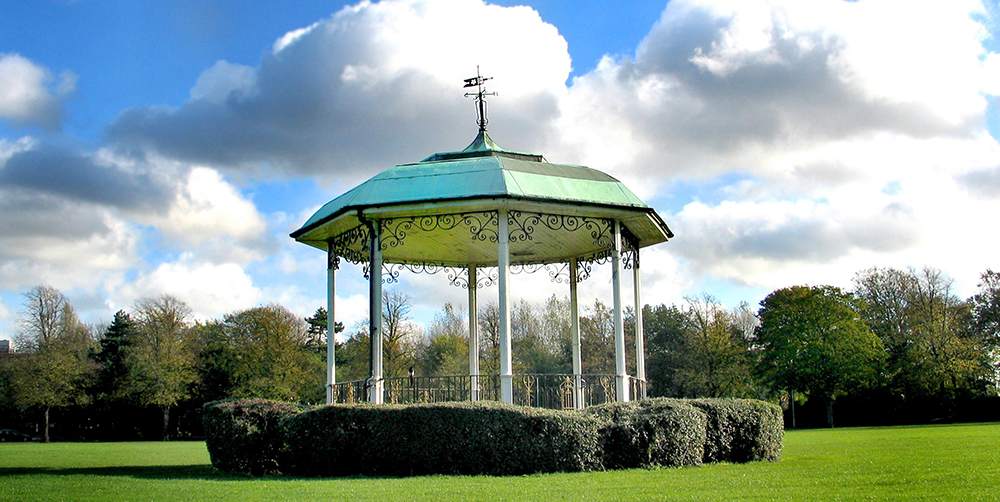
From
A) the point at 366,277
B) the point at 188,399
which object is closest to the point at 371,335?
the point at 366,277

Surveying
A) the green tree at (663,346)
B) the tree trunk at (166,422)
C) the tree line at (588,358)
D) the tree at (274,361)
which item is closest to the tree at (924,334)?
the tree line at (588,358)

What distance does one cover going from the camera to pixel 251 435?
14.0 metres

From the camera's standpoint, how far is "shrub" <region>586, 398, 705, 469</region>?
13.4 meters

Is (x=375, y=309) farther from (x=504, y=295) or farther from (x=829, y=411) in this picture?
(x=829, y=411)

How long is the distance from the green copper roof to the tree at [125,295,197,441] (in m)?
40.0

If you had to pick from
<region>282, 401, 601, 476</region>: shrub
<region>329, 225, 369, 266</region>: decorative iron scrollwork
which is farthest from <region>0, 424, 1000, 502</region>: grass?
<region>329, 225, 369, 266</region>: decorative iron scrollwork

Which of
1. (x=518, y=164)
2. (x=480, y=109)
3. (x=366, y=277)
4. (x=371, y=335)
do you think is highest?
(x=480, y=109)

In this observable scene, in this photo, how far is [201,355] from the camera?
5597 centimetres

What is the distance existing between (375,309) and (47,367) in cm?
4304

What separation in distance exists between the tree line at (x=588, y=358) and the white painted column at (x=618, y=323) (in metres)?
29.4

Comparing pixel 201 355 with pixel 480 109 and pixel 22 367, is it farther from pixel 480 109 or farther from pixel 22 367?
pixel 480 109

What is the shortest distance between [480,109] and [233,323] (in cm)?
4918

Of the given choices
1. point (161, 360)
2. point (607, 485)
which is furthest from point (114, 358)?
point (607, 485)

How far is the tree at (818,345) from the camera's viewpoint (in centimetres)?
4944
